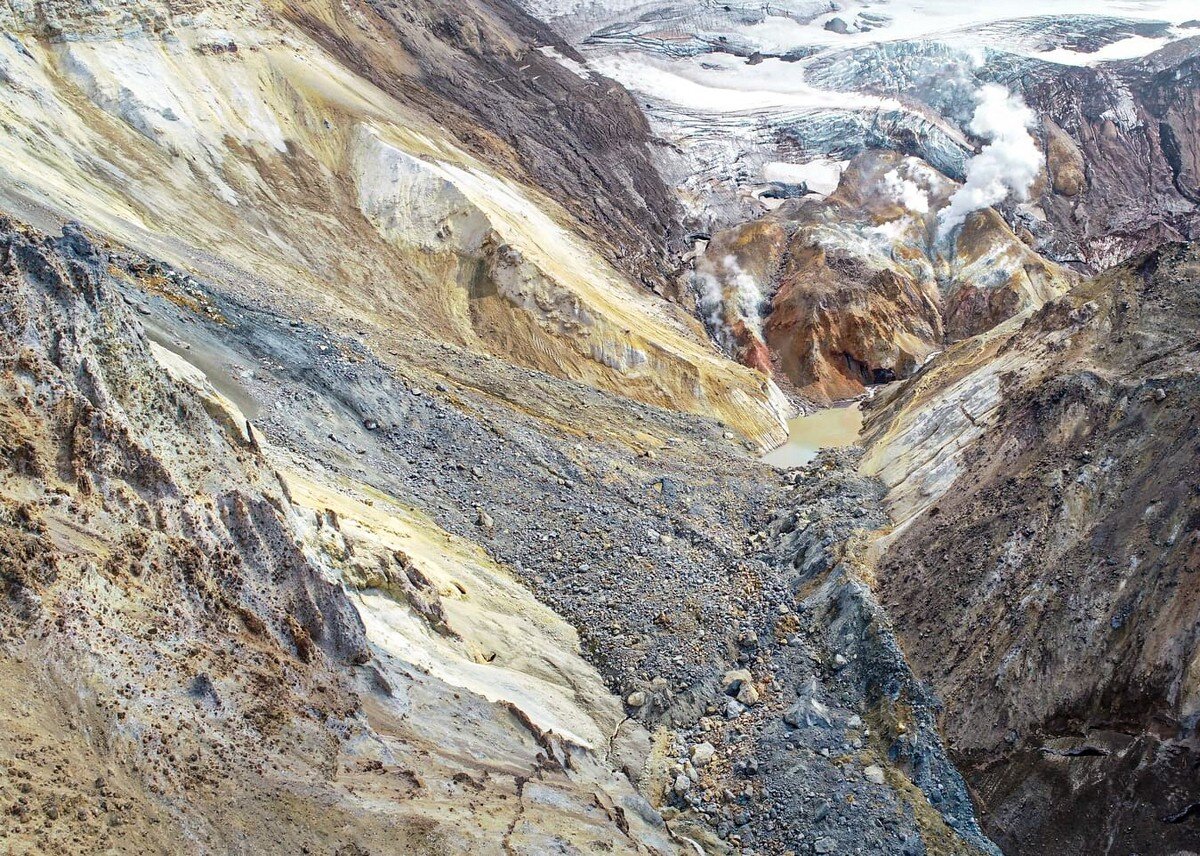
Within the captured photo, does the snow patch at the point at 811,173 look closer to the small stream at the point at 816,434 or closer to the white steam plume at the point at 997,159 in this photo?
the white steam plume at the point at 997,159

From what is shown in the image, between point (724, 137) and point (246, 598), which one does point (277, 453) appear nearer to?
point (246, 598)

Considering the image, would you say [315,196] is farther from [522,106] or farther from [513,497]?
[522,106]

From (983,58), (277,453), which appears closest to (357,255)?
(277,453)

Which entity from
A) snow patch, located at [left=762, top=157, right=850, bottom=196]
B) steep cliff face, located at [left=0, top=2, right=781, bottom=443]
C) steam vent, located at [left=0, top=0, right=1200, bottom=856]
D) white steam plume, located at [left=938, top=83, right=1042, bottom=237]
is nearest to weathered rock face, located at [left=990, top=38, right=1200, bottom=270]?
white steam plume, located at [left=938, top=83, right=1042, bottom=237]

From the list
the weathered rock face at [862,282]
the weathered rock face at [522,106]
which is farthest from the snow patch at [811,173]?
the weathered rock face at [522,106]

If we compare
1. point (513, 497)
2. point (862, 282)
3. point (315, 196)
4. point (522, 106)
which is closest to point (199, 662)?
point (513, 497)
